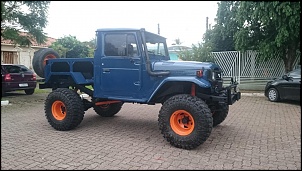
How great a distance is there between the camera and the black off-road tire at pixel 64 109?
16.8 ft

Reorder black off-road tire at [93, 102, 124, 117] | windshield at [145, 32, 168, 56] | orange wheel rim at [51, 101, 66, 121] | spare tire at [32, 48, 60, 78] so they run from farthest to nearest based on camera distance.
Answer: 1. black off-road tire at [93, 102, 124, 117]
2. spare tire at [32, 48, 60, 78]
3. orange wheel rim at [51, 101, 66, 121]
4. windshield at [145, 32, 168, 56]

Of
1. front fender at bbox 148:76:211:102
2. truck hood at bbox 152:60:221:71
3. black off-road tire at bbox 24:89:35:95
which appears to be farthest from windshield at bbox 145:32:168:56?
black off-road tire at bbox 24:89:35:95

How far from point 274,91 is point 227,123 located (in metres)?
4.53

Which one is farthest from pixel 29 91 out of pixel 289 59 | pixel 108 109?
pixel 289 59

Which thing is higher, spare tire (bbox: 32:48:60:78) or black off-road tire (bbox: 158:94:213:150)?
spare tire (bbox: 32:48:60:78)

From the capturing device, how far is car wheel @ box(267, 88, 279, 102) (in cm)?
945

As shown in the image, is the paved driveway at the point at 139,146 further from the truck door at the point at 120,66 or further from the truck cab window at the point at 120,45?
the truck cab window at the point at 120,45

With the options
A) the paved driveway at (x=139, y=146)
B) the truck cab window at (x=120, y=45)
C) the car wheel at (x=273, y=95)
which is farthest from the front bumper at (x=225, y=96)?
the car wheel at (x=273, y=95)

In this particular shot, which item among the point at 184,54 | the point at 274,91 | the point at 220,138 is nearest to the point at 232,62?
the point at 184,54

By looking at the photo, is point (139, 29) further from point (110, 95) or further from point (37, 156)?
point (37, 156)

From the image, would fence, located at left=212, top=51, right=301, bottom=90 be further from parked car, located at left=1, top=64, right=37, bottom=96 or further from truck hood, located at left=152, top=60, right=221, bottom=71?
parked car, located at left=1, top=64, right=37, bottom=96

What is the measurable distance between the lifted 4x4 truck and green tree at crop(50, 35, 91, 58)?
9058 mm

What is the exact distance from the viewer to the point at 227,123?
6105mm

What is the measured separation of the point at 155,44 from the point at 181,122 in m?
1.83
